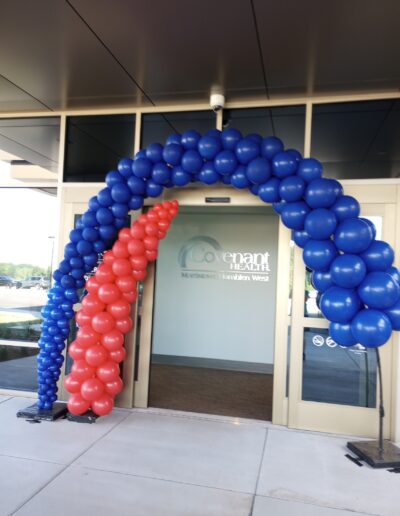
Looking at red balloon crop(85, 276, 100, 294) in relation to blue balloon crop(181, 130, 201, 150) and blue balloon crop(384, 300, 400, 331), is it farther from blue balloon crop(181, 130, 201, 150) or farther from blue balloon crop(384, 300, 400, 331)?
blue balloon crop(384, 300, 400, 331)

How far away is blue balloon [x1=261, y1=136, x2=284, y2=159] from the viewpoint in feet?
10.5

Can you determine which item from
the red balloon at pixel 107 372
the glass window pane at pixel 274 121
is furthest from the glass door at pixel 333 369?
the red balloon at pixel 107 372

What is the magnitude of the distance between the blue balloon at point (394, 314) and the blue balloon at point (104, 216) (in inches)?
91.8

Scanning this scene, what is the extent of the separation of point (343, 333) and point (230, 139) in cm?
172

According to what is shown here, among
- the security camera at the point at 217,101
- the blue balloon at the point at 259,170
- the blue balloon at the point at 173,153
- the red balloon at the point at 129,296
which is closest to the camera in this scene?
the blue balloon at the point at 259,170

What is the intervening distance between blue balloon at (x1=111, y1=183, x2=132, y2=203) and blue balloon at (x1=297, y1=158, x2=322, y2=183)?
145 cm

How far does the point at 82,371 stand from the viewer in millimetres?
3459

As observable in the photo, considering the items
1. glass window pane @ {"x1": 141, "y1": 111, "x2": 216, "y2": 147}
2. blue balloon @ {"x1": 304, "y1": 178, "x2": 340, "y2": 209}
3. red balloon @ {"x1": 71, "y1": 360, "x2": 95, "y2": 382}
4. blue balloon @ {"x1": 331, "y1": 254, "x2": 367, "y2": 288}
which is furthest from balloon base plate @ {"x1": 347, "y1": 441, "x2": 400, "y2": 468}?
glass window pane @ {"x1": 141, "y1": 111, "x2": 216, "y2": 147}

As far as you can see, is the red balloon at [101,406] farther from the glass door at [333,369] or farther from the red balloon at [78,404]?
the glass door at [333,369]

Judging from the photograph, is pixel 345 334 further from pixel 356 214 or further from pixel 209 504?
pixel 209 504

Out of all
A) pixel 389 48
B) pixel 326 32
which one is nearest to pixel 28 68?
pixel 326 32

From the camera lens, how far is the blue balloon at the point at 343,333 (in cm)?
281

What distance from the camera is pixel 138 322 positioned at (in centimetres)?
405

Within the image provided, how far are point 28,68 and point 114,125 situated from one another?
1003 millimetres
